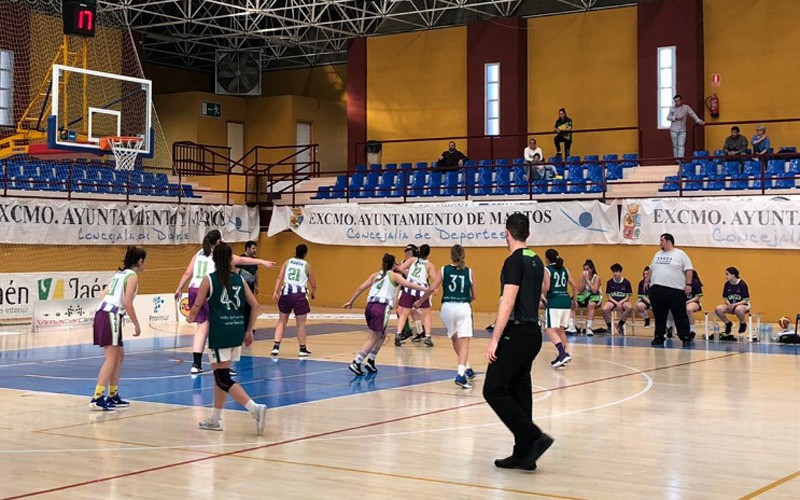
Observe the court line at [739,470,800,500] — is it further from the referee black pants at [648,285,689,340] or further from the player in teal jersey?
the referee black pants at [648,285,689,340]

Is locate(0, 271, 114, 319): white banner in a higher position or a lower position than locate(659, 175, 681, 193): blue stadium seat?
lower

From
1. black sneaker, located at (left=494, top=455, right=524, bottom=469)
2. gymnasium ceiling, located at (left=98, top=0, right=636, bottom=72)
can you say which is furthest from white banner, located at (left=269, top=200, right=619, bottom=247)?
black sneaker, located at (left=494, top=455, right=524, bottom=469)

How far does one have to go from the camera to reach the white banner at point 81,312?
23109 millimetres

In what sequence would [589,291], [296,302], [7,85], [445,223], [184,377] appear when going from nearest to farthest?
1. [184,377]
2. [296,302]
3. [589,291]
4. [445,223]
5. [7,85]

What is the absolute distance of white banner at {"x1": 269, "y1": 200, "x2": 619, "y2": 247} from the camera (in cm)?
2733

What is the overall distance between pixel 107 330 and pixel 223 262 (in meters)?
2.31

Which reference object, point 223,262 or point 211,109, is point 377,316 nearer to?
point 223,262

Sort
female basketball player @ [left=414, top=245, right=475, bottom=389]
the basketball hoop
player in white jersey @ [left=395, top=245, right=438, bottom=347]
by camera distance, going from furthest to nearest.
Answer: the basketball hoop < player in white jersey @ [left=395, top=245, right=438, bottom=347] < female basketball player @ [left=414, top=245, right=475, bottom=389]

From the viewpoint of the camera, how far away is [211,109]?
4322cm

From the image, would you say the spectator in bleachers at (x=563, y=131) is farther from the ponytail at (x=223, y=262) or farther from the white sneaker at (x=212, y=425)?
the white sneaker at (x=212, y=425)

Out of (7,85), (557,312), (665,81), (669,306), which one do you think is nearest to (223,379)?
(557,312)

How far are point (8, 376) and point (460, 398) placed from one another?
6874 mm

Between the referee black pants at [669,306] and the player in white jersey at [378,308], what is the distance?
6778 mm

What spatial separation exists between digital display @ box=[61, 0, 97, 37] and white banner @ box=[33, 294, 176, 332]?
5.58m
